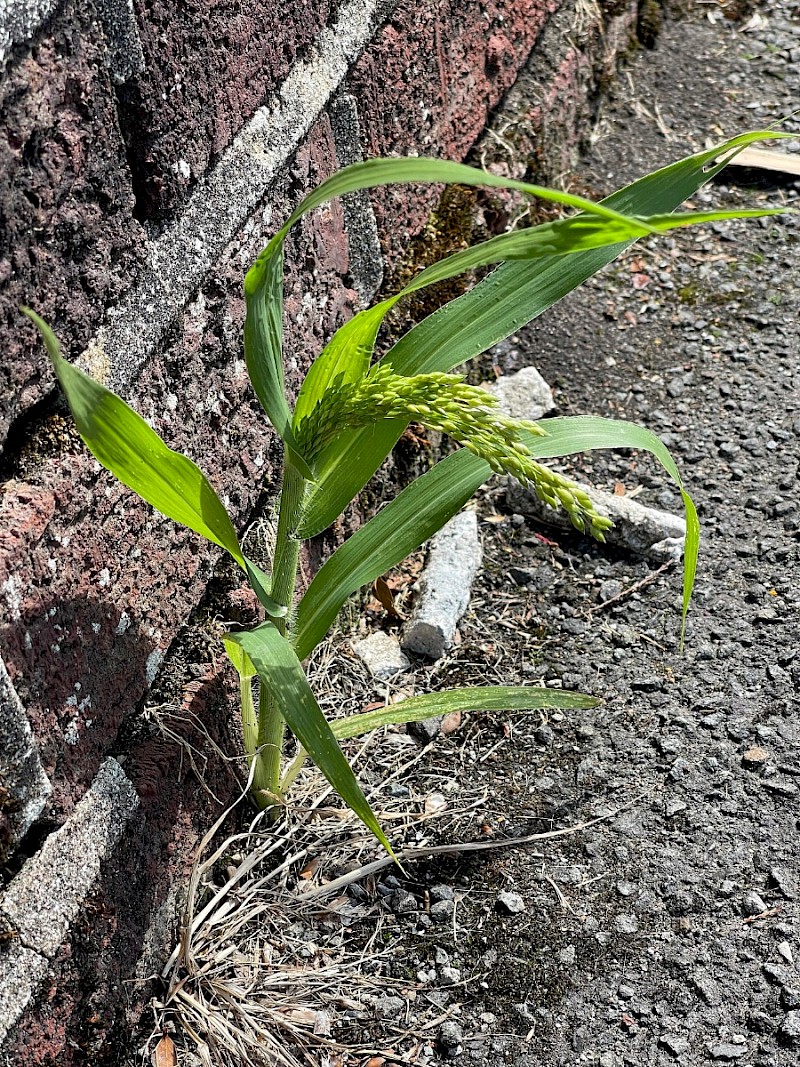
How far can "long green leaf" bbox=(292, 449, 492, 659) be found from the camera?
50.6 inches

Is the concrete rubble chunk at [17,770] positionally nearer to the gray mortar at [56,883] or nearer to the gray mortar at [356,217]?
the gray mortar at [56,883]

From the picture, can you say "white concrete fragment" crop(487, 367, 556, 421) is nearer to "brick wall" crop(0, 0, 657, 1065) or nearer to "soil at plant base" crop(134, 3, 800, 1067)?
"soil at plant base" crop(134, 3, 800, 1067)

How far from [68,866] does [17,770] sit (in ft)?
0.50

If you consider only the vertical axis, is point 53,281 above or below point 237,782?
above

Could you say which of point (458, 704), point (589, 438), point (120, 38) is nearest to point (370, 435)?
point (589, 438)

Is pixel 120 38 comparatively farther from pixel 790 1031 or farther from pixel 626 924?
pixel 790 1031

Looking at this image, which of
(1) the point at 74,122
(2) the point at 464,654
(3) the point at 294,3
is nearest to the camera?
(1) the point at 74,122

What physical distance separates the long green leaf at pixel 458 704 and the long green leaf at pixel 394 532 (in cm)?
16

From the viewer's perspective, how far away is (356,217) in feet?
5.45

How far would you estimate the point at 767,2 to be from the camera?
10.3 ft

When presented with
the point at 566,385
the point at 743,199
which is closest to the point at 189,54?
the point at 566,385

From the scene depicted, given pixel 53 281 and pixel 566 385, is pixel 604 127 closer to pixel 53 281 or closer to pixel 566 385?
pixel 566 385

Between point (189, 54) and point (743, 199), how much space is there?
69.4 inches

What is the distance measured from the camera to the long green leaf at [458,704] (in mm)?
1351
